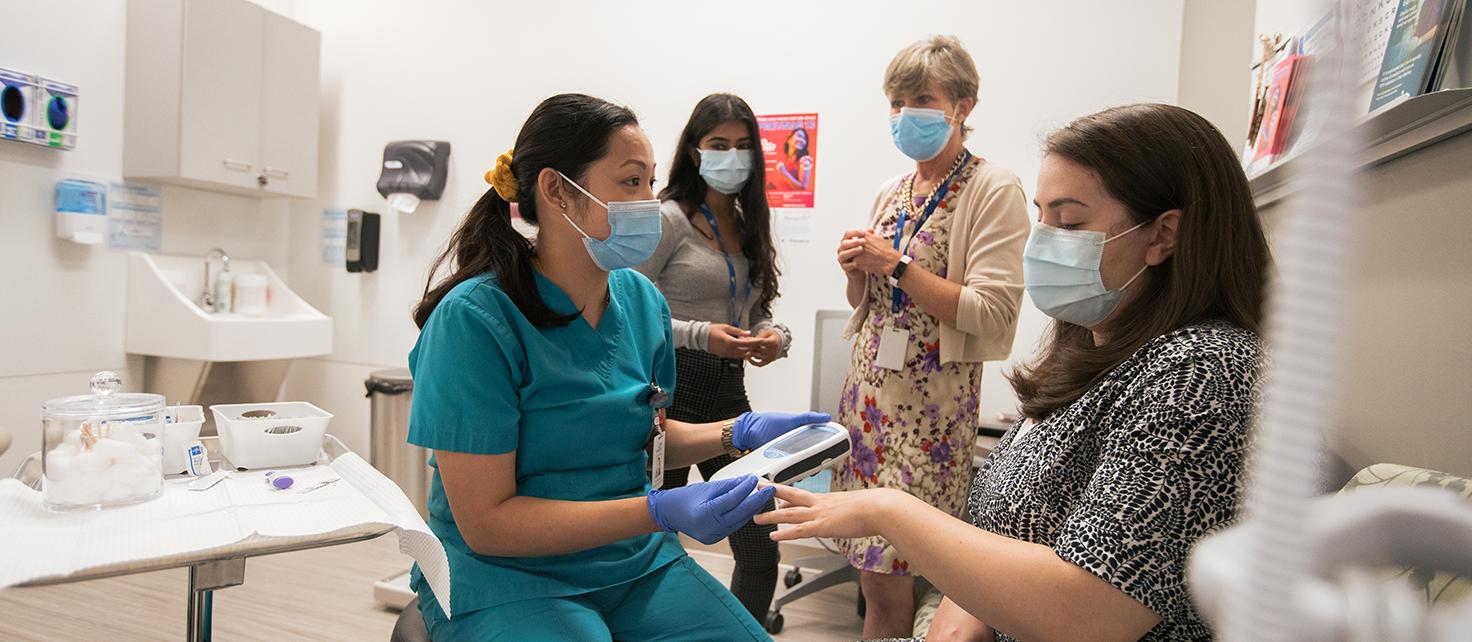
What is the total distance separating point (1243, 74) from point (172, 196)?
3.88 meters

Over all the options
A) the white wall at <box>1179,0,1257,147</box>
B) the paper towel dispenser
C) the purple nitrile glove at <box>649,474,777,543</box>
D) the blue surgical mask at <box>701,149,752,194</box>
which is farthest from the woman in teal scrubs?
the paper towel dispenser

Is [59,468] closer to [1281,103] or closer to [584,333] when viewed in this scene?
[584,333]

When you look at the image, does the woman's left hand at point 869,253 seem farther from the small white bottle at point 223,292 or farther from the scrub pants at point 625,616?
the small white bottle at point 223,292

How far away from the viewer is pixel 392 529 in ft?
3.71

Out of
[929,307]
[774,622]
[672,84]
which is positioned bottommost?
[774,622]

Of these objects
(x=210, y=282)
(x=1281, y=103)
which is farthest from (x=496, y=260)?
(x=210, y=282)

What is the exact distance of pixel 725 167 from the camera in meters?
2.20

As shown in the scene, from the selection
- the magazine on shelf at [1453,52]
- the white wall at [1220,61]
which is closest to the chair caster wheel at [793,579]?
the white wall at [1220,61]

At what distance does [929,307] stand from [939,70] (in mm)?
558

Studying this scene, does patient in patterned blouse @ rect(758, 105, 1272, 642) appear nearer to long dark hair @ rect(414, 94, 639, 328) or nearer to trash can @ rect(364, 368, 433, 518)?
long dark hair @ rect(414, 94, 639, 328)

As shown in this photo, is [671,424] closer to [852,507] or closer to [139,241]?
[852,507]

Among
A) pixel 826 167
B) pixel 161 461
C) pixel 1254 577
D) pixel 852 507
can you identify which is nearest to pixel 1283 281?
pixel 1254 577

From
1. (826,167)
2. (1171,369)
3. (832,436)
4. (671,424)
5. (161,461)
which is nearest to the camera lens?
(1171,369)

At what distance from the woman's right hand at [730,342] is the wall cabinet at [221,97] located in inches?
95.7
